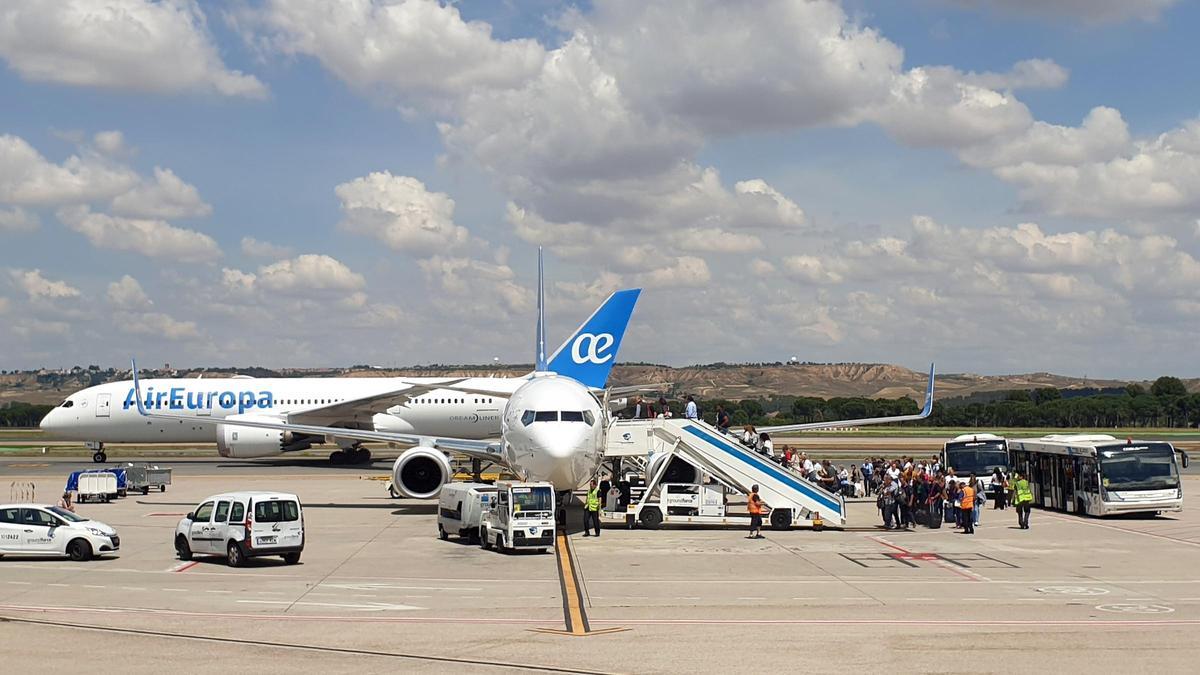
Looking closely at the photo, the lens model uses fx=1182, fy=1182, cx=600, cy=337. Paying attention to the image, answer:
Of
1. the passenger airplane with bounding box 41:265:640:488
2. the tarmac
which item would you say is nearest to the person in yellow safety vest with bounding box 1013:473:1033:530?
the tarmac

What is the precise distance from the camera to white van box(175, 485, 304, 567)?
27844 mm

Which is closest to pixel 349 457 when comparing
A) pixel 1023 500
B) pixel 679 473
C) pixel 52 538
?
pixel 679 473

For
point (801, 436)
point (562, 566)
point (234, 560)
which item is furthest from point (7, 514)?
point (801, 436)

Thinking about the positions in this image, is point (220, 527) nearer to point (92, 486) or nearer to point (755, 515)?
point (755, 515)

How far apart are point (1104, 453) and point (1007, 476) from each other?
8787mm

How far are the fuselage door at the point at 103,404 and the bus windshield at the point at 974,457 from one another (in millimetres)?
48070

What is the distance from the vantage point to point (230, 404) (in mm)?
68938

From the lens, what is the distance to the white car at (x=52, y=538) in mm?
29125

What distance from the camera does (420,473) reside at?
41.0 meters

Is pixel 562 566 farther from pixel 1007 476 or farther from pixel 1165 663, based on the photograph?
pixel 1007 476

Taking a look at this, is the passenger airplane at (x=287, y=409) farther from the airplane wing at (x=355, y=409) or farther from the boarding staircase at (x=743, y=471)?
the boarding staircase at (x=743, y=471)

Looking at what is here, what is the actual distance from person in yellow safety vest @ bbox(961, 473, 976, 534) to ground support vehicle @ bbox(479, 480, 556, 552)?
1331 centimetres

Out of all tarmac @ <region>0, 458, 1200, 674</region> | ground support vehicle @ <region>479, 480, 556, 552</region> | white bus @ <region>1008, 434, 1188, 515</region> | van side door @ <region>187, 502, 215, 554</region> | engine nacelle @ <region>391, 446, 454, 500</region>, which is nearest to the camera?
tarmac @ <region>0, 458, 1200, 674</region>

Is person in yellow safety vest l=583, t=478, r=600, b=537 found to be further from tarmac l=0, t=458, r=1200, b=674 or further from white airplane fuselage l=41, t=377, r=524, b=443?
white airplane fuselage l=41, t=377, r=524, b=443
